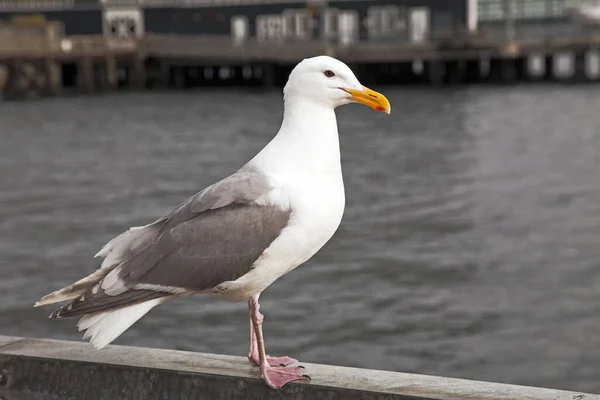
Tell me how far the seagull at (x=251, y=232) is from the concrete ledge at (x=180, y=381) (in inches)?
4.6

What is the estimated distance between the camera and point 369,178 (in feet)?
68.7

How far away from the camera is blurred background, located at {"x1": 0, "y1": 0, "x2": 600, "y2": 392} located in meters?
→ 10.2

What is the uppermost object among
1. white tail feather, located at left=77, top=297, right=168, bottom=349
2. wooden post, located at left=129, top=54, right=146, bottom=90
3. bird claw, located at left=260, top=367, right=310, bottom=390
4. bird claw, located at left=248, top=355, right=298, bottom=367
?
white tail feather, located at left=77, top=297, right=168, bottom=349

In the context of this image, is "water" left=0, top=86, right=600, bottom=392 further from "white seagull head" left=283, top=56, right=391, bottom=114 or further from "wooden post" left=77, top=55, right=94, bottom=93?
"wooden post" left=77, top=55, right=94, bottom=93

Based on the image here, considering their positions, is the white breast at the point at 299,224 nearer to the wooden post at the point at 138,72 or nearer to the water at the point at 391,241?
the water at the point at 391,241

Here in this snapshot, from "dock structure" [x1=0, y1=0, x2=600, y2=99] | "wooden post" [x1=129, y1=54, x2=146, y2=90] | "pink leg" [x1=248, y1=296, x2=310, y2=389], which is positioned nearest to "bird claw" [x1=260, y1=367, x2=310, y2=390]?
"pink leg" [x1=248, y1=296, x2=310, y2=389]

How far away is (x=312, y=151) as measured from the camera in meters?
4.36

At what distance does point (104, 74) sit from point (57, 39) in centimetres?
361

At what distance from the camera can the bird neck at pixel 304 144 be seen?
4344mm

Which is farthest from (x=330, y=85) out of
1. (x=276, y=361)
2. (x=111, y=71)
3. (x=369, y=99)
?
(x=111, y=71)

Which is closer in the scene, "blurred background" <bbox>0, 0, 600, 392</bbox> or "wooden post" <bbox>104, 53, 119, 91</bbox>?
"blurred background" <bbox>0, 0, 600, 392</bbox>

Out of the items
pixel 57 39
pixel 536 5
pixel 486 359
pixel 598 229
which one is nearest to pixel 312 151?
pixel 486 359

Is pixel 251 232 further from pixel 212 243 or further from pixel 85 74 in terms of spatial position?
pixel 85 74

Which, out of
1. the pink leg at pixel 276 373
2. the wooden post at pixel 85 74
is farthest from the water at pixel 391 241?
the wooden post at pixel 85 74
